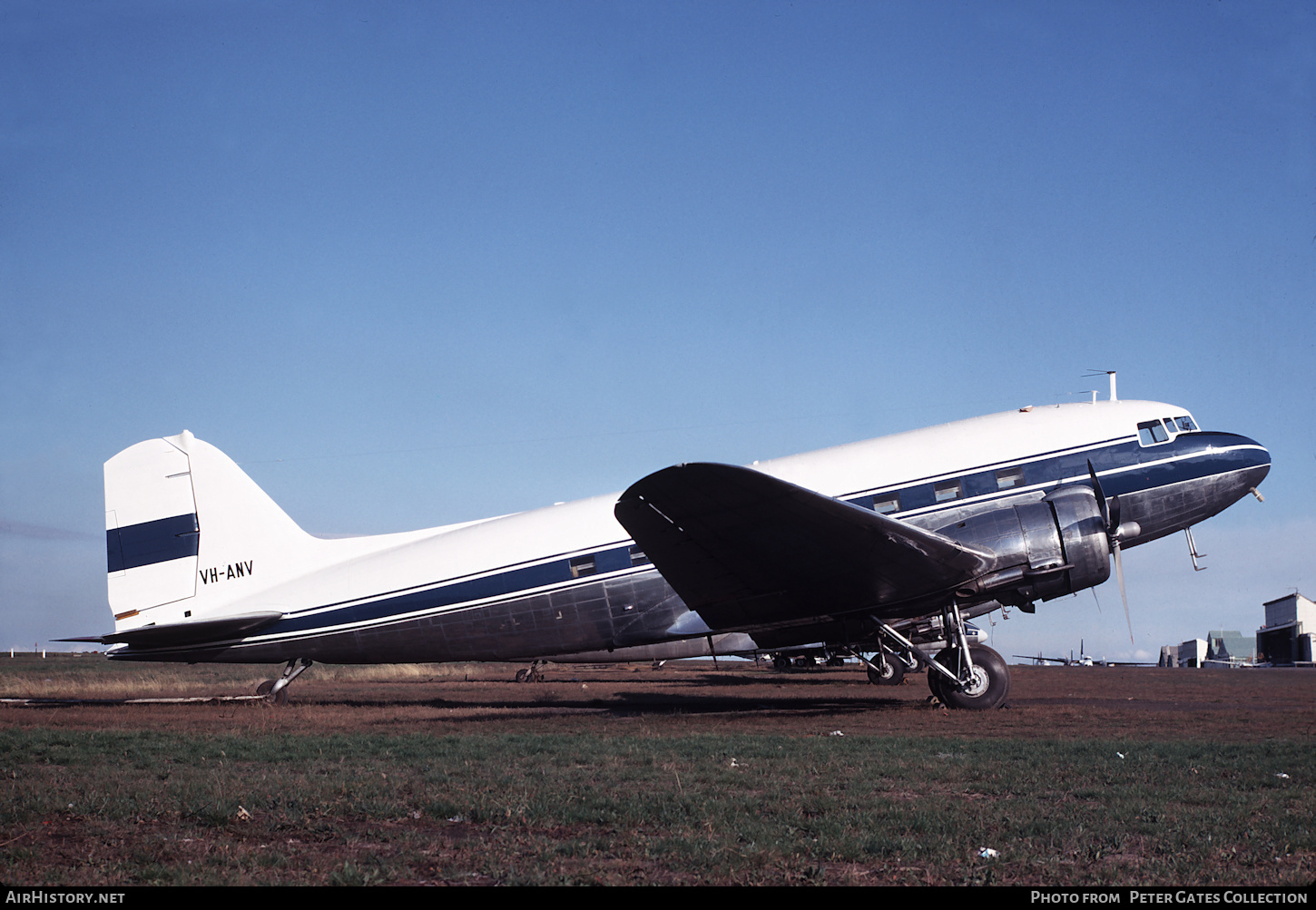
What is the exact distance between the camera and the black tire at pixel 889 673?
24.2m

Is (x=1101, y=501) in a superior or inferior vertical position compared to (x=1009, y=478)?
inferior

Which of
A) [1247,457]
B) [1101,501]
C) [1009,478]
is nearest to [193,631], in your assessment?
[1009,478]

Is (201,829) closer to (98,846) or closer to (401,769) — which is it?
(98,846)

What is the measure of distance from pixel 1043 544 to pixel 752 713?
569 centimetres

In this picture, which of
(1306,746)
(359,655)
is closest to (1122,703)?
(1306,746)

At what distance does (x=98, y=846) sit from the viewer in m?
5.43

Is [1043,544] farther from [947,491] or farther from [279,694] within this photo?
[279,694]

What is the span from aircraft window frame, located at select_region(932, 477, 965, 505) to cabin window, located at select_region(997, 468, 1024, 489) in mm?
648

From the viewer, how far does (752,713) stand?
15.9 metres

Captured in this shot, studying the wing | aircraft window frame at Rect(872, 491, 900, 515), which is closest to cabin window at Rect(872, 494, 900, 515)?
aircraft window frame at Rect(872, 491, 900, 515)

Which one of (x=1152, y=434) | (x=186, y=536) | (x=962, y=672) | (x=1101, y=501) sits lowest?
(x=962, y=672)

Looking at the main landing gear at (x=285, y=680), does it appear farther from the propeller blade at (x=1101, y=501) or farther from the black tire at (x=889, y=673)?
the black tire at (x=889, y=673)
